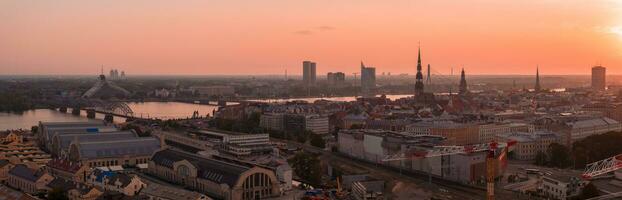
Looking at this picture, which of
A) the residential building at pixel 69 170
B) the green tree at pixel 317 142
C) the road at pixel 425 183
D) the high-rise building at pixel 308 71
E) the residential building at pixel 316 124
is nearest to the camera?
the road at pixel 425 183

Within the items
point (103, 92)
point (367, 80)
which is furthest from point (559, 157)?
point (367, 80)

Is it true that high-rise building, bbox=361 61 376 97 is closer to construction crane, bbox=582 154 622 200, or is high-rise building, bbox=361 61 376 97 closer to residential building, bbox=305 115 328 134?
residential building, bbox=305 115 328 134

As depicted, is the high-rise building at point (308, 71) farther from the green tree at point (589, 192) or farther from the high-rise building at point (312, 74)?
the green tree at point (589, 192)

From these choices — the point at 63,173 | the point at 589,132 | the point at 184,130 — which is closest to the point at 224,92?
the point at 184,130

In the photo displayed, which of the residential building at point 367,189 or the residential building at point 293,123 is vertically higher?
the residential building at point 293,123

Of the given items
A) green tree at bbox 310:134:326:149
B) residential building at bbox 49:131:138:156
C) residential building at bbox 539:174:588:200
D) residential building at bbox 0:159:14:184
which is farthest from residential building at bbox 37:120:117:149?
residential building at bbox 539:174:588:200

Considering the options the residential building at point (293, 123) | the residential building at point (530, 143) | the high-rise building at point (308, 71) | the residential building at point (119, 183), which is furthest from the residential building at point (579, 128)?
the high-rise building at point (308, 71)

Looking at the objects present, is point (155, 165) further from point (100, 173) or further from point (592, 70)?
point (592, 70)
